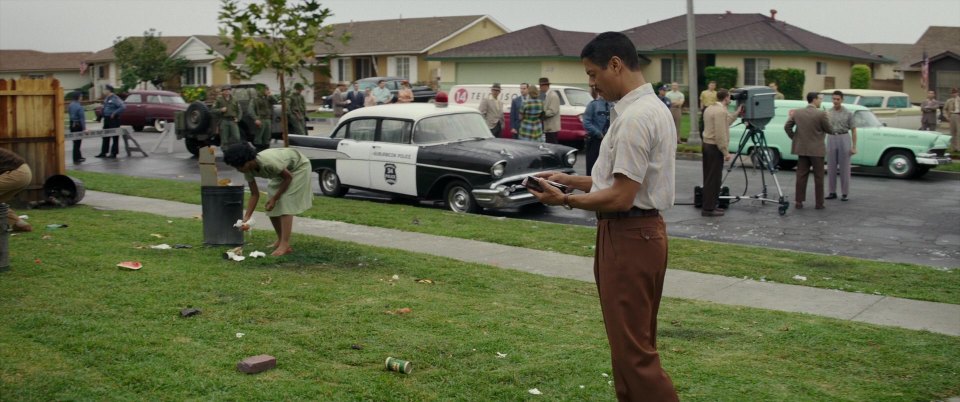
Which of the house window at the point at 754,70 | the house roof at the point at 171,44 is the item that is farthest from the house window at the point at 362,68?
the house window at the point at 754,70

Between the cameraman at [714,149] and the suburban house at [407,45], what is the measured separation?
121 feet

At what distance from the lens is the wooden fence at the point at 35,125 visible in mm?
13953

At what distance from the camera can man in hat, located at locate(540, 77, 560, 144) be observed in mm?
19647

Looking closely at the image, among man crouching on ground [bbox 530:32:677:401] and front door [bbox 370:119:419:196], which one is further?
front door [bbox 370:119:419:196]

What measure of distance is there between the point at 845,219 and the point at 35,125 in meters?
11.7

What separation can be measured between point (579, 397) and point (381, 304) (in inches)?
102

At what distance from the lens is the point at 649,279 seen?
4.65m

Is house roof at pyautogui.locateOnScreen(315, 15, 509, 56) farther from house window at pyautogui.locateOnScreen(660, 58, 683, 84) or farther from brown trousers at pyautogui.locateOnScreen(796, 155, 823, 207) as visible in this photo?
brown trousers at pyautogui.locateOnScreen(796, 155, 823, 207)

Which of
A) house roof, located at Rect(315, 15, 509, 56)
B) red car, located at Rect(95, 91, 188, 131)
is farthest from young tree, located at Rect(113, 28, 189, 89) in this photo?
red car, located at Rect(95, 91, 188, 131)

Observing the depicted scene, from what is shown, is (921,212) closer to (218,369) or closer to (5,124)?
(218,369)

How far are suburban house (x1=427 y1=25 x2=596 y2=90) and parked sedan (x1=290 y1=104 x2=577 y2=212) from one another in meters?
27.5

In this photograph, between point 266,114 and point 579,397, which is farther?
point 266,114

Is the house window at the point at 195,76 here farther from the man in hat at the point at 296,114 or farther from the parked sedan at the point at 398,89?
the man in hat at the point at 296,114

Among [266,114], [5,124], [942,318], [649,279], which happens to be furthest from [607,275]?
[266,114]
